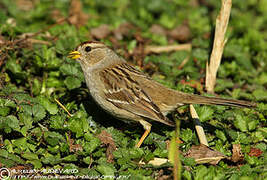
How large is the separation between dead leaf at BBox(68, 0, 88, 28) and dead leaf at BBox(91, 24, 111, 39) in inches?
12.6

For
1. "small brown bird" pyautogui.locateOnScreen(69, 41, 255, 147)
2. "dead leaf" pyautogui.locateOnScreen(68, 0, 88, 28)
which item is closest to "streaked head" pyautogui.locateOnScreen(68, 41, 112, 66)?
"small brown bird" pyautogui.locateOnScreen(69, 41, 255, 147)

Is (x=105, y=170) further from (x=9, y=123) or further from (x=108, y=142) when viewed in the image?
(x=9, y=123)

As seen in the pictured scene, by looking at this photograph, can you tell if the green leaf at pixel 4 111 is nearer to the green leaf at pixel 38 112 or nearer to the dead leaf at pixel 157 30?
the green leaf at pixel 38 112

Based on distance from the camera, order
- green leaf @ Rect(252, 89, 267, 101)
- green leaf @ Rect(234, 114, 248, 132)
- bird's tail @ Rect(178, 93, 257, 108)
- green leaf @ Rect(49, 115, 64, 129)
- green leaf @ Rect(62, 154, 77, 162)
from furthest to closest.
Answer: green leaf @ Rect(252, 89, 267, 101) < green leaf @ Rect(234, 114, 248, 132) < green leaf @ Rect(49, 115, 64, 129) < bird's tail @ Rect(178, 93, 257, 108) < green leaf @ Rect(62, 154, 77, 162)

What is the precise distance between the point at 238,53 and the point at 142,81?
238 centimetres

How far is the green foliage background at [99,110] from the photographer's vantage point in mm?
4215

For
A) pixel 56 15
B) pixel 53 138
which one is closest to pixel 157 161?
pixel 53 138

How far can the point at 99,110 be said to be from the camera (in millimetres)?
5207

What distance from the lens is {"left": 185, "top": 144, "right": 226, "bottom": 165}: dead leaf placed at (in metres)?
4.32

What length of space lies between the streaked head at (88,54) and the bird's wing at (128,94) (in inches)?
12.0

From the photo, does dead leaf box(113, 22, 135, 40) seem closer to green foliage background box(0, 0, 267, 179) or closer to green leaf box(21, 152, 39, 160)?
green foliage background box(0, 0, 267, 179)

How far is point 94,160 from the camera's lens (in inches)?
168

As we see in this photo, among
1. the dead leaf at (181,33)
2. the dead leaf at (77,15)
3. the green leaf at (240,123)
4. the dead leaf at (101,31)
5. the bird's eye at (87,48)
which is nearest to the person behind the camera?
the green leaf at (240,123)

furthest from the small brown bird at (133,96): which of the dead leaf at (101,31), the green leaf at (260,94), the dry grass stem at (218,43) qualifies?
the dead leaf at (101,31)
